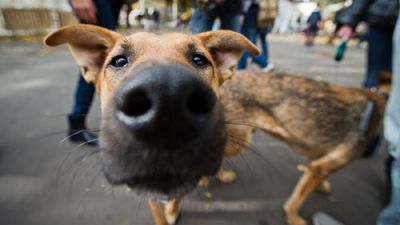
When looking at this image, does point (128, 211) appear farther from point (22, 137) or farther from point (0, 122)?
point (0, 122)

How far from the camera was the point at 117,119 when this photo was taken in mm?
1027

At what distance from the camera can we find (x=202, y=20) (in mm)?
3854

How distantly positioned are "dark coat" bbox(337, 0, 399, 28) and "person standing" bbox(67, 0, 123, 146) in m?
2.84

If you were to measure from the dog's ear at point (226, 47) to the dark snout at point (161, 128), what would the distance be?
3.45ft

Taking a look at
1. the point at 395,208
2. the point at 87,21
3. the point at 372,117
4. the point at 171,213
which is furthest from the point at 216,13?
the point at 395,208

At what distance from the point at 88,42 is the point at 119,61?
46 cm

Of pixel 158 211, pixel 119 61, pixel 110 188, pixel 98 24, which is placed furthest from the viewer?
pixel 98 24

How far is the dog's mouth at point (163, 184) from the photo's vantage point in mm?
1125

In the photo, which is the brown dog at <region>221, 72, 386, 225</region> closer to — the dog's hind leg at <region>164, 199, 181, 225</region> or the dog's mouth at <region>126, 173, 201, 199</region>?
the dog's hind leg at <region>164, 199, 181, 225</region>

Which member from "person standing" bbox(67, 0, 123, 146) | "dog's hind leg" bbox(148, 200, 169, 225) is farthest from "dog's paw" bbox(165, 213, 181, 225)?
"person standing" bbox(67, 0, 123, 146)

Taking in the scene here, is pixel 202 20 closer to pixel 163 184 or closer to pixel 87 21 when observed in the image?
pixel 87 21

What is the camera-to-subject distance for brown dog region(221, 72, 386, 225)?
2.52m

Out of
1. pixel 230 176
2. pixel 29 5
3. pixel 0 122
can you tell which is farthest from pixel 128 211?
pixel 29 5

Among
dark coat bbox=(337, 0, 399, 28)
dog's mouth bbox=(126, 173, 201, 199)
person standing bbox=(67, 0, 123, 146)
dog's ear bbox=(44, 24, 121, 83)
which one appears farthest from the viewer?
dark coat bbox=(337, 0, 399, 28)
